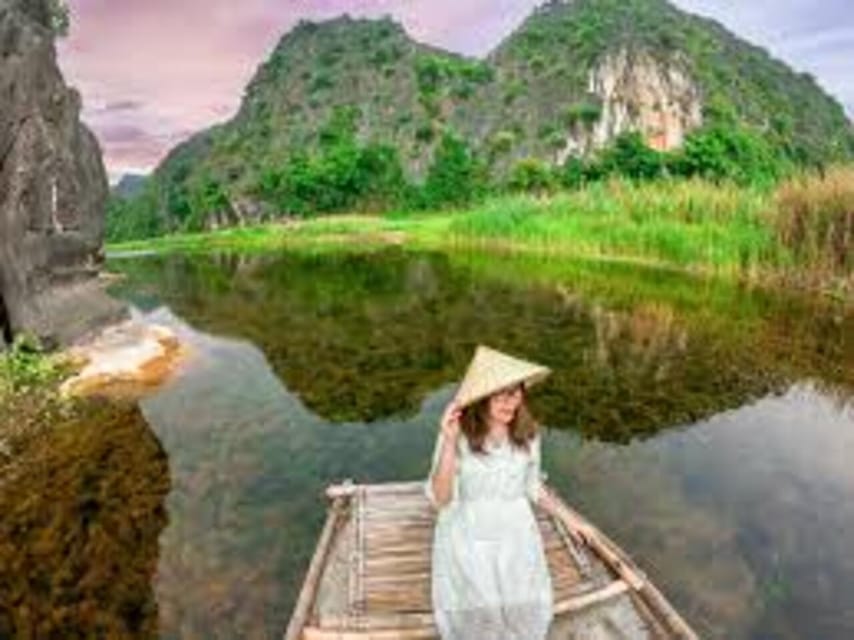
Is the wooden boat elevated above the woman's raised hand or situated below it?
below

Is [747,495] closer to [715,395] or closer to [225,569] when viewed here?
[715,395]

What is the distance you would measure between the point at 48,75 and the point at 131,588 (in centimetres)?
1492

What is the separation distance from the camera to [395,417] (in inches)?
575

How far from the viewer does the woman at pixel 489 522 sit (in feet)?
17.7

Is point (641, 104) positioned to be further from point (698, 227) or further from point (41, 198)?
point (41, 198)

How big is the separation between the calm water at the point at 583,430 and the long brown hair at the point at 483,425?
3564mm

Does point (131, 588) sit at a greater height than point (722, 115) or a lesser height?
lesser

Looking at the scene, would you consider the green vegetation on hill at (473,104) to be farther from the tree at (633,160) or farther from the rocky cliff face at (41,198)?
the rocky cliff face at (41,198)

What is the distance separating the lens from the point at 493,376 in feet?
17.0

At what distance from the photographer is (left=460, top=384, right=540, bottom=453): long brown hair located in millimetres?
5383

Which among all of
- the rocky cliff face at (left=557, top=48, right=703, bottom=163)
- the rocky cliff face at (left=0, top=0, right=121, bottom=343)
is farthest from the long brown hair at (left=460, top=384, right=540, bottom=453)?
the rocky cliff face at (left=557, top=48, right=703, bottom=163)

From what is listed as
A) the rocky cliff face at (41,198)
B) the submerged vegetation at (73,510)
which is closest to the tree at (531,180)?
the rocky cliff face at (41,198)

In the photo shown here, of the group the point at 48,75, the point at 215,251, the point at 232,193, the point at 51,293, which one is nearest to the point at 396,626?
the point at 51,293

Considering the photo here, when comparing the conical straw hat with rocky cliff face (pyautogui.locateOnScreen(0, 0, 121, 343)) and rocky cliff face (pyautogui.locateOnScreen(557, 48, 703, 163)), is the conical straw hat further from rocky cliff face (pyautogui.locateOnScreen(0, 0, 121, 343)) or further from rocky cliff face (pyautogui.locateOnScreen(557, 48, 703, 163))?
rocky cliff face (pyautogui.locateOnScreen(557, 48, 703, 163))
